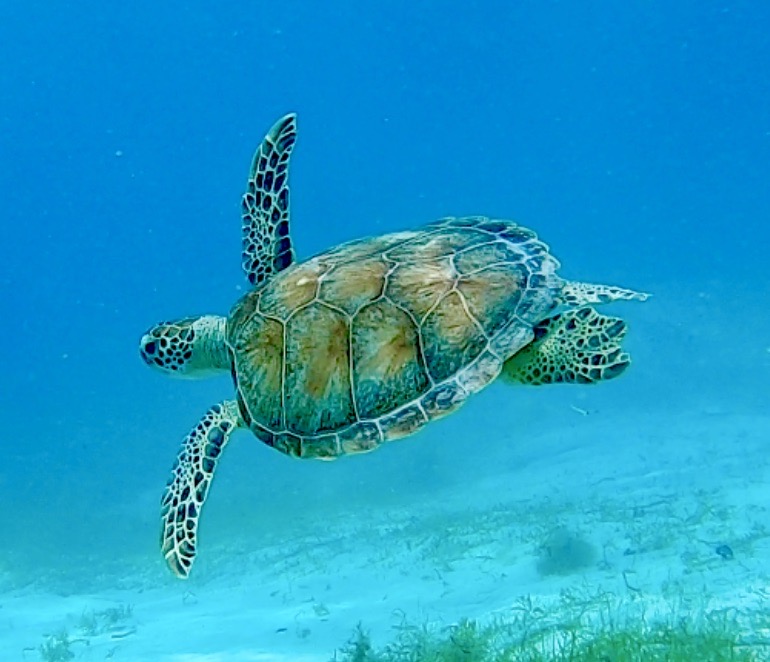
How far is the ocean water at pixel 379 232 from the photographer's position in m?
9.75

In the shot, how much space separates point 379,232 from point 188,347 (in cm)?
1478

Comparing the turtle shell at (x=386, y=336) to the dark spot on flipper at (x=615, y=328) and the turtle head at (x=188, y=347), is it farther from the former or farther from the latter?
the turtle head at (x=188, y=347)

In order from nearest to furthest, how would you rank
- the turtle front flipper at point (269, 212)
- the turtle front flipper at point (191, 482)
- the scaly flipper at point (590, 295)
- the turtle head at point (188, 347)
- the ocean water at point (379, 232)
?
the scaly flipper at point (590, 295), the turtle front flipper at point (191, 482), the turtle head at point (188, 347), the turtle front flipper at point (269, 212), the ocean water at point (379, 232)

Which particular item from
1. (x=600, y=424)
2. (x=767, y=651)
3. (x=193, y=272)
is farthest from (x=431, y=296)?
(x=193, y=272)

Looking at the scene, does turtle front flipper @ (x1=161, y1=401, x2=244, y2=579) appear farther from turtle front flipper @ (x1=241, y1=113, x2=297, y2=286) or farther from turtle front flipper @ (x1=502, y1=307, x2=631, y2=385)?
turtle front flipper @ (x1=502, y1=307, x2=631, y2=385)

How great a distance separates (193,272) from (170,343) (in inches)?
4039

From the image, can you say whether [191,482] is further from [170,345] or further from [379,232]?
[379,232]

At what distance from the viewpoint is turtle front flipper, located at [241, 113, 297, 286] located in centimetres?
626

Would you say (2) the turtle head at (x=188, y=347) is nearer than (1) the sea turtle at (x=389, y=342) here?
No

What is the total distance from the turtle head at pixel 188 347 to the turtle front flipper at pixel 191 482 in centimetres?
52

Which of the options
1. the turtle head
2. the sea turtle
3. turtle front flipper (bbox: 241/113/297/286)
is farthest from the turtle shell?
turtle front flipper (bbox: 241/113/297/286)

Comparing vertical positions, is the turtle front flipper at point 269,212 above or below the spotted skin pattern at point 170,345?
above

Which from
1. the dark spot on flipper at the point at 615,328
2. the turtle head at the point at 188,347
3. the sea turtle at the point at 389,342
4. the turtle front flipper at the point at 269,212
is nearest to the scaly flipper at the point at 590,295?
the sea turtle at the point at 389,342

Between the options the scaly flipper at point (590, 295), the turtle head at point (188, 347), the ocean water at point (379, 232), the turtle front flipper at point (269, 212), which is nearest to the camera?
the scaly flipper at point (590, 295)
